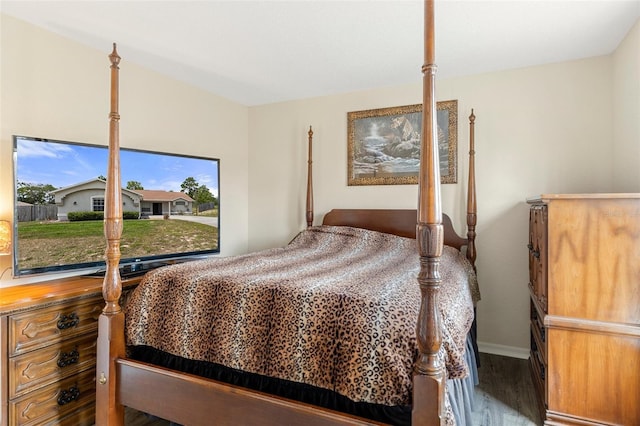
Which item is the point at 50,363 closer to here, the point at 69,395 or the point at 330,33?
the point at 69,395

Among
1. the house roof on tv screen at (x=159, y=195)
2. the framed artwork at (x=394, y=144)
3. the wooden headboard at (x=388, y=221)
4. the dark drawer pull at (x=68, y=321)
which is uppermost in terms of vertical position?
the framed artwork at (x=394, y=144)

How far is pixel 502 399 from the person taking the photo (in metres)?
2.32

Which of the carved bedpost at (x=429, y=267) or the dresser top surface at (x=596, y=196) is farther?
the dresser top surface at (x=596, y=196)

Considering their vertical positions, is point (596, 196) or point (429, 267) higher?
point (596, 196)

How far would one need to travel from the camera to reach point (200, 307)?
176cm

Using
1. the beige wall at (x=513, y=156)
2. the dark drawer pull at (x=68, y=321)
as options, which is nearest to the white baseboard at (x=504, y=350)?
the beige wall at (x=513, y=156)

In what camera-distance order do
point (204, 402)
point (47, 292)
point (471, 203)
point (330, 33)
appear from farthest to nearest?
point (471, 203)
point (330, 33)
point (47, 292)
point (204, 402)

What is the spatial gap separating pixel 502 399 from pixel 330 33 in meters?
2.69

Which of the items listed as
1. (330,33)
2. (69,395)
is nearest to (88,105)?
(330,33)

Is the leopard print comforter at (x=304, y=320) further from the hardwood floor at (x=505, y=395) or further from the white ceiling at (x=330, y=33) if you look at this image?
the white ceiling at (x=330, y=33)

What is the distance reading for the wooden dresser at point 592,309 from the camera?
1795 mm

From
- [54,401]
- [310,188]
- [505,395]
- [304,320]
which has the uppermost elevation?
[310,188]

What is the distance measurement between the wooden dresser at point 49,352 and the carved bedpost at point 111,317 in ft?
0.94

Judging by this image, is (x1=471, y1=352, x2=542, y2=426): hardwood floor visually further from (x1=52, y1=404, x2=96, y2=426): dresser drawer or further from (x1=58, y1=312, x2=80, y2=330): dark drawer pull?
(x1=58, y1=312, x2=80, y2=330): dark drawer pull
